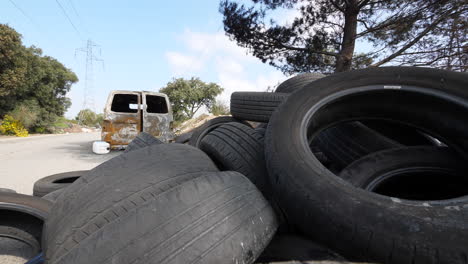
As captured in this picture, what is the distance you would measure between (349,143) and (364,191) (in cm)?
103

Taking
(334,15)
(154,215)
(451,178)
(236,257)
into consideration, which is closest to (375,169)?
(451,178)

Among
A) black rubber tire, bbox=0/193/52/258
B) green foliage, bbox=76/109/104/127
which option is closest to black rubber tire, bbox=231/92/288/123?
black rubber tire, bbox=0/193/52/258

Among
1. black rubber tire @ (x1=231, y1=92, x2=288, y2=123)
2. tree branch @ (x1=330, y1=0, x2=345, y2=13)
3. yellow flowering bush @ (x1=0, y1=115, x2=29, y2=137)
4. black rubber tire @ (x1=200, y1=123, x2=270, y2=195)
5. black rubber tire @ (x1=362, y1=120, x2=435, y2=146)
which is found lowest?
yellow flowering bush @ (x1=0, y1=115, x2=29, y2=137)

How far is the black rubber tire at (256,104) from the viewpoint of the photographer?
2840 millimetres

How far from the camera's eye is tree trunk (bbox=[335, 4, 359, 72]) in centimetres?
741

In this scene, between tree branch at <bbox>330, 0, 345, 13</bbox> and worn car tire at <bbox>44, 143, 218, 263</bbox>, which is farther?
tree branch at <bbox>330, 0, 345, 13</bbox>

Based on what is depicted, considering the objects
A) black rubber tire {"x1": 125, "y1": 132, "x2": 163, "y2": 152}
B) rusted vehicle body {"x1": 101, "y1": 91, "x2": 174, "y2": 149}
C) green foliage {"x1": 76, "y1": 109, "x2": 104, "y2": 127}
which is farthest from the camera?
green foliage {"x1": 76, "y1": 109, "x2": 104, "y2": 127}

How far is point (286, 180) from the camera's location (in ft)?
3.95

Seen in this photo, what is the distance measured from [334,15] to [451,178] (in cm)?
783

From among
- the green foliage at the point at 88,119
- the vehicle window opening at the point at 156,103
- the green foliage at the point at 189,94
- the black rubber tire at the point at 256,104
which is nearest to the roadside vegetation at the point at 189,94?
the green foliage at the point at 189,94

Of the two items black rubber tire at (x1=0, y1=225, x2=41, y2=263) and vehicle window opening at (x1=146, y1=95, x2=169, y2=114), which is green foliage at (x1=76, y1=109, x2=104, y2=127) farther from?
black rubber tire at (x1=0, y1=225, x2=41, y2=263)

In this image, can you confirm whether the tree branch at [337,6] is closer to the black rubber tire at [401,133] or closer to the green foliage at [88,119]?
the black rubber tire at [401,133]

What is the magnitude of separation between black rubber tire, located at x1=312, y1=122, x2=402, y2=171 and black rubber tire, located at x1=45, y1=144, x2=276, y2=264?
3.74 feet

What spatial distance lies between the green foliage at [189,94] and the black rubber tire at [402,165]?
83.2 feet
